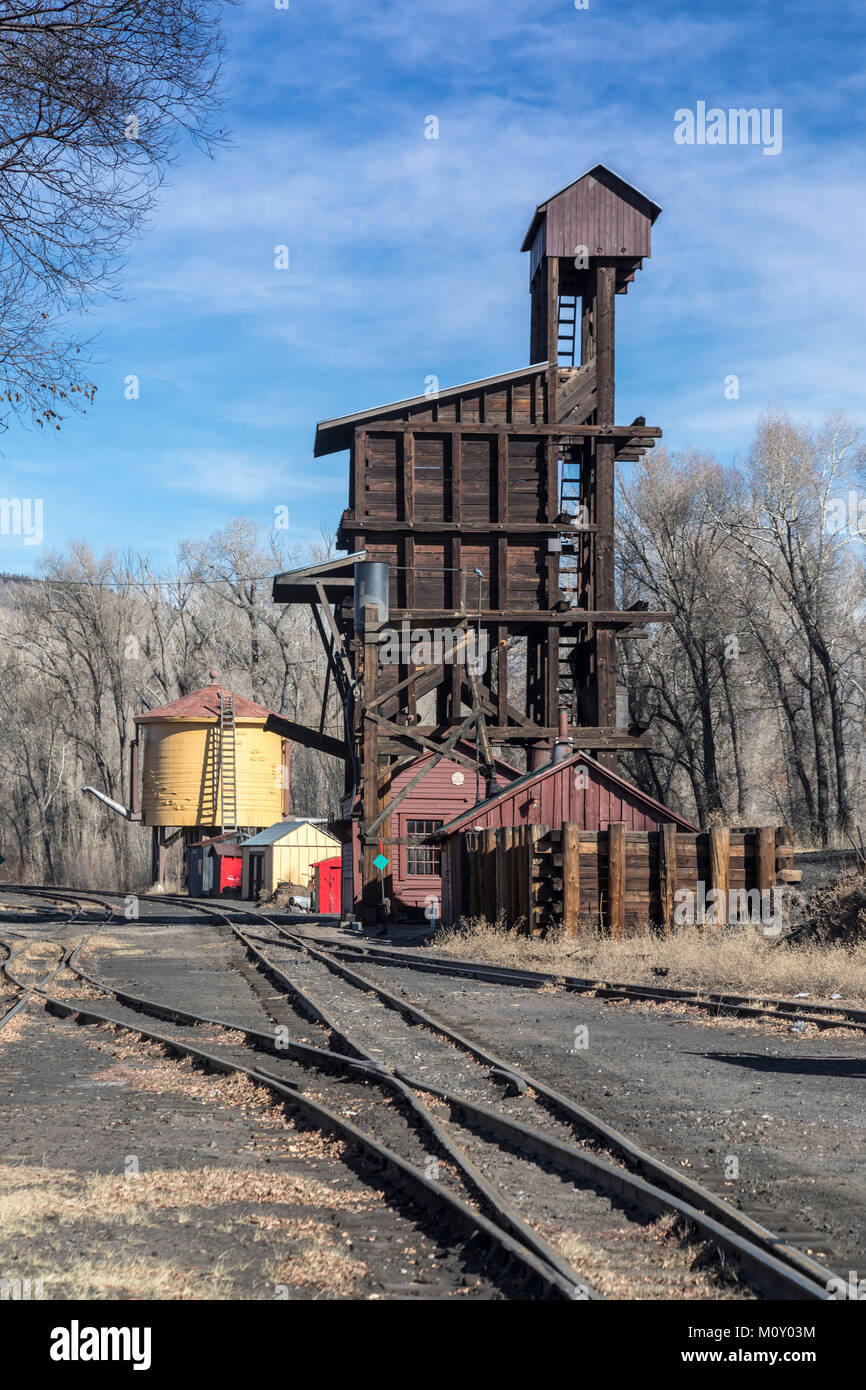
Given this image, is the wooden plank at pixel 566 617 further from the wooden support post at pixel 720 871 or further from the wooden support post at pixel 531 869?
the wooden support post at pixel 720 871

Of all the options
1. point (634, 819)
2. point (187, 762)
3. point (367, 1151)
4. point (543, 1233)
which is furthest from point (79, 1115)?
point (187, 762)

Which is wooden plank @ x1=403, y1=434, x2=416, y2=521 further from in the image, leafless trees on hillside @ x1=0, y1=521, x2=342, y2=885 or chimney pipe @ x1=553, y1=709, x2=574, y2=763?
leafless trees on hillside @ x1=0, y1=521, x2=342, y2=885

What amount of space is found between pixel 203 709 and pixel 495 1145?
159 ft

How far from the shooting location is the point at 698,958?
18344 mm

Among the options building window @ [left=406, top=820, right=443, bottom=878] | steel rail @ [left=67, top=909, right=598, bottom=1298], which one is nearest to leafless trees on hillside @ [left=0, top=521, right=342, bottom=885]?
building window @ [left=406, top=820, right=443, bottom=878]

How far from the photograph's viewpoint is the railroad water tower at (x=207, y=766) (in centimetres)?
5528

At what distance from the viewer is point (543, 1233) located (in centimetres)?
607

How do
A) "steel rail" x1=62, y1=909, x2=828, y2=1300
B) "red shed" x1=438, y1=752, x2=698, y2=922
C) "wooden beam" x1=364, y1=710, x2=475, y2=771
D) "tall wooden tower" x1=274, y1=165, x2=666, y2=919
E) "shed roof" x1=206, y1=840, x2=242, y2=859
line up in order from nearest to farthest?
"steel rail" x1=62, y1=909, x2=828, y2=1300 < "red shed" x1=438, y1=752, x2=698, y2=922 < "wooden beam" x1=364, y1=710, x2=475, y2=771 < "tall wooden tower" x1=274, y1=165, x2=666, y2=919 < "shed roof" x1=206, y1=840, x2=242, y2=859

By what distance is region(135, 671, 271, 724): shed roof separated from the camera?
55.4 meters

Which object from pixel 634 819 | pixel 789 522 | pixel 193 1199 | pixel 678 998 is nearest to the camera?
pixel 193 1199

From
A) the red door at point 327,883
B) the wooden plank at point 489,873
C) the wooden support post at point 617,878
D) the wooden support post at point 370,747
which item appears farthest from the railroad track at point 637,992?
the red door at point 327,883

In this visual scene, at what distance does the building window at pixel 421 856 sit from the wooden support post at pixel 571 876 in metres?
13.8
